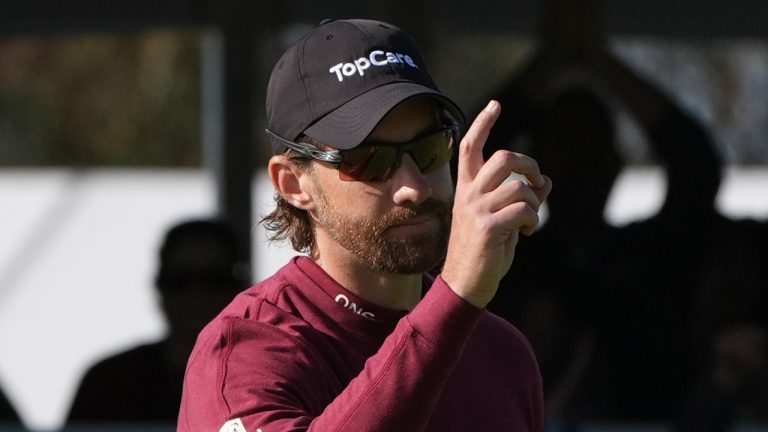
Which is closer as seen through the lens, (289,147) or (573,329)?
(289,147)

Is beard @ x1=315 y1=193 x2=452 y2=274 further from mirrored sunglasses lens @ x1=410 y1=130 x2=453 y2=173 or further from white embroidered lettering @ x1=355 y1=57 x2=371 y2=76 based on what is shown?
white embroidered lettering @ x1=355 y1=57 x2=371 y2=76

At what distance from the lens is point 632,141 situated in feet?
16.8

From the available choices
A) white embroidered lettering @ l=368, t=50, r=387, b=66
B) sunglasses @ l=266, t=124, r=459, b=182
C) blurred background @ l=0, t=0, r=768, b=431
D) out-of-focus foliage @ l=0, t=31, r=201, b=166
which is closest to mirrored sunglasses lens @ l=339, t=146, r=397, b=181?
sunglasses @ l=266, t=124, r=459, b=182

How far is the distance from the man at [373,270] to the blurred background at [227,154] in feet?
1.83

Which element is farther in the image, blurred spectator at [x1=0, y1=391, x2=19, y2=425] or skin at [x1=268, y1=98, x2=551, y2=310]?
blurred spectator at [x1=0, y1=391, x2=19, y2=425]

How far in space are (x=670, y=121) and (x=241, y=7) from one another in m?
1.60

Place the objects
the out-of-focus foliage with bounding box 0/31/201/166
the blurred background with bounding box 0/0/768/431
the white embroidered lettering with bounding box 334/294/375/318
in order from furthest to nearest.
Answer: the out-of-focus foliage with bounding box 0/31/201/166 < the blurred background with bounding box 0/0/768/431 < the white embroidered lettering with bounding box 334/294/375/318

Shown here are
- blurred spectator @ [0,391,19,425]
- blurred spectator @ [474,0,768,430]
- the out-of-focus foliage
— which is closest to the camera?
blurred spectator @ [474,0,768,430]

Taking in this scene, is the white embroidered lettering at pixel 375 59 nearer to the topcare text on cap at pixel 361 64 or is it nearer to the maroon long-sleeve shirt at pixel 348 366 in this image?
the topcare text on cap at pixel 361 64

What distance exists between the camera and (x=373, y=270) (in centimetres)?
173

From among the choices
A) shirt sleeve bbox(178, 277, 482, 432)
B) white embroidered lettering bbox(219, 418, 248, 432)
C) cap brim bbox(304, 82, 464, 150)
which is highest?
cap brim bbox(304, 82, 464, 150)

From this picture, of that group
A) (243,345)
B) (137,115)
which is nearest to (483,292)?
(243,345)

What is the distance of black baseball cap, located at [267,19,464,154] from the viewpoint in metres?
1.63

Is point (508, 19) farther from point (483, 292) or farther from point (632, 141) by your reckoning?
point (483, 292)
